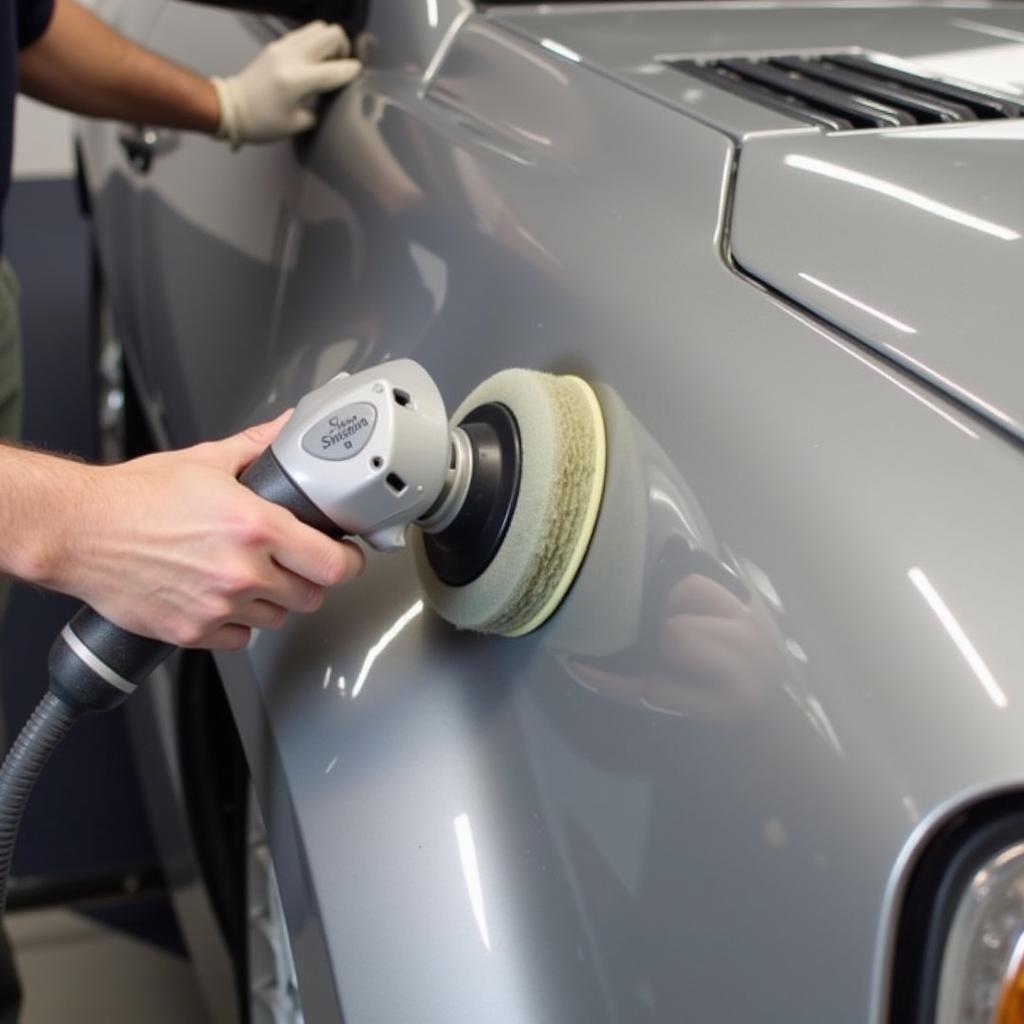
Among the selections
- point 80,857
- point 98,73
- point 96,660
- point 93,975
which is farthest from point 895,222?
point 80,857

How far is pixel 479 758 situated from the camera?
729 millimetres

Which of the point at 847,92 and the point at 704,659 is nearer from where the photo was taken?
the point at 704,659

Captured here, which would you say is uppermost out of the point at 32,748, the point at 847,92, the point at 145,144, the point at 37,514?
the point at 847,92

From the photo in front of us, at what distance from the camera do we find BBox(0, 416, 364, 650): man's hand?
0.74 meters

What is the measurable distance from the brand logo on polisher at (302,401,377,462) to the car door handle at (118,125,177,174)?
91 centimetres

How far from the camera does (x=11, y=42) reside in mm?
1235

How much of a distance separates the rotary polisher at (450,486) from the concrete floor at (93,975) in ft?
2.91

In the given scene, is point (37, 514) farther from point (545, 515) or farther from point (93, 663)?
point (545, 515)

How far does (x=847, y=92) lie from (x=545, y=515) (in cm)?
46

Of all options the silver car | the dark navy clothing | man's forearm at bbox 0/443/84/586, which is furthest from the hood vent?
the dark navy clothing

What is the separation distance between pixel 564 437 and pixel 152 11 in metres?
1.37

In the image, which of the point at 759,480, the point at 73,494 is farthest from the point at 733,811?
the point at 73,494

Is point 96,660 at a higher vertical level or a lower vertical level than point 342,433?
lower

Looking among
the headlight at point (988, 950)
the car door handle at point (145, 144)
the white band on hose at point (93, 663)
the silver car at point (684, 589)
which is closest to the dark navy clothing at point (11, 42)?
the car door handle at point (145, 144)
